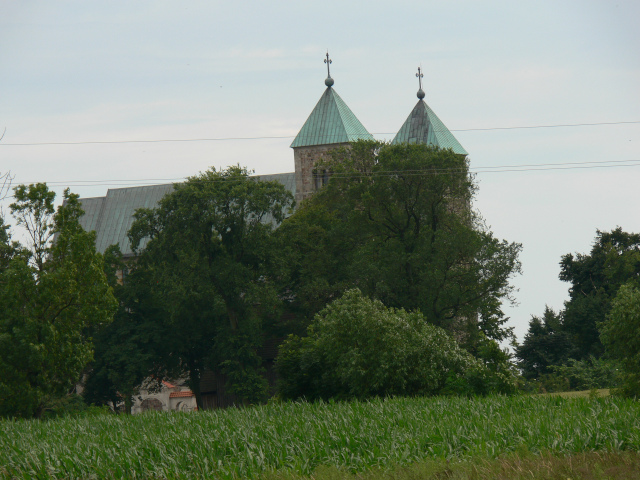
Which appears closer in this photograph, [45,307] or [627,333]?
[627,333]

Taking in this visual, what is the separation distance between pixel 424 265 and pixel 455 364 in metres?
9.78

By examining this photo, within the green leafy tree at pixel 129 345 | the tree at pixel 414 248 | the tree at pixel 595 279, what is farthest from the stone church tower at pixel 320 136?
the tree at pixel 595 279

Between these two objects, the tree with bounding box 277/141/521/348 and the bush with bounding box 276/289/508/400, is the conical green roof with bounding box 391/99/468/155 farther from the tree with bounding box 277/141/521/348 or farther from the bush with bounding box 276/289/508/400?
the bush with bounding box 276/289/508/400

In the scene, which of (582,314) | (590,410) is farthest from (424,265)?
(590,410)

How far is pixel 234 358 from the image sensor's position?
40750mm

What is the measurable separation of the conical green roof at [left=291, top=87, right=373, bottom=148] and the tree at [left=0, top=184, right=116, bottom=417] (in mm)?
→ 22420

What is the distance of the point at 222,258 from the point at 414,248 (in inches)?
345

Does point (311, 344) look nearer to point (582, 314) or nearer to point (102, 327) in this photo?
point (102, 327)

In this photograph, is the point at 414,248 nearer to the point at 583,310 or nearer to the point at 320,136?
the point at 583,310

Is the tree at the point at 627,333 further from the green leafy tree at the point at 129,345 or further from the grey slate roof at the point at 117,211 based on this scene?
the grey slate roof at the point at 117,211

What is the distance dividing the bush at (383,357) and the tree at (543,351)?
72.3 feet

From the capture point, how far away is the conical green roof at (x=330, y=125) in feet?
178

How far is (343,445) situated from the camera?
14820 millimetres

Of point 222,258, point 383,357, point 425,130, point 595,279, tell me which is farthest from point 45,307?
point 595,279
